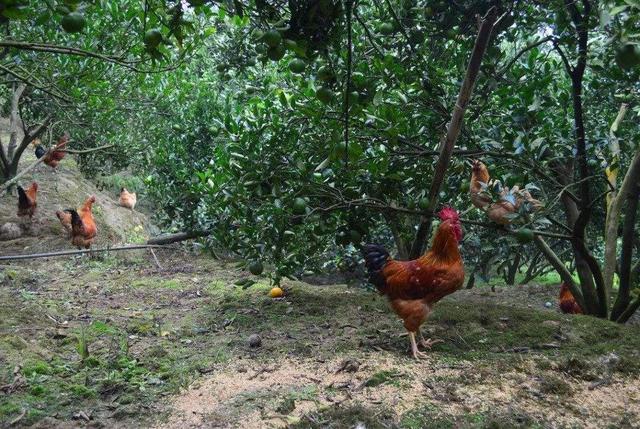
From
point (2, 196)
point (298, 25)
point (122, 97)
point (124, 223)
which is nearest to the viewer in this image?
point (298, 25)

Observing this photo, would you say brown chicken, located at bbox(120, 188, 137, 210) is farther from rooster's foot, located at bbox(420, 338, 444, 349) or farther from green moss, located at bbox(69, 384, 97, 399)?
rooster's foot, located at bbox(420, 338, 444, 349)

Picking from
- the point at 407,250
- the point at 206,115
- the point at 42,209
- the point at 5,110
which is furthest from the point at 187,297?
the point at 5,110

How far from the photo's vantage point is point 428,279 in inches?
149

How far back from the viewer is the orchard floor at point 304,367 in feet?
9.81

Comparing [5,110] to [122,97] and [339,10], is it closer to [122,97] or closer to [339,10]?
[122,97]

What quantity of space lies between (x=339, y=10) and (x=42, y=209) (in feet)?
33.5

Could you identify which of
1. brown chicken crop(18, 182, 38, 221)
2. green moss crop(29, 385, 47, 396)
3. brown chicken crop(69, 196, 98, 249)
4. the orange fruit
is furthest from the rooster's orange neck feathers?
brown chicken crop(18, 182, 38, 221)

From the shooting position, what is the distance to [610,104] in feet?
16.3

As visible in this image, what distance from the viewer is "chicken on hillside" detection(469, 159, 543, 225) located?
376cm

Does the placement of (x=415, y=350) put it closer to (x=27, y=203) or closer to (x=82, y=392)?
(x=82, y=392)

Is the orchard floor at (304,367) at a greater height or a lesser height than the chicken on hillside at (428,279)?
lesser

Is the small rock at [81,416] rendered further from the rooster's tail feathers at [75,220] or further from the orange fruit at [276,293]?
the rooster's tail feathers at [75,220]

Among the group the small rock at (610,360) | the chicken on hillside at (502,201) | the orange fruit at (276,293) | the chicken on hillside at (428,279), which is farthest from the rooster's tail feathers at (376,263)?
the orange fruit at (276,293)

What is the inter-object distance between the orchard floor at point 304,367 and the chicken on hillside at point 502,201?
933mm
